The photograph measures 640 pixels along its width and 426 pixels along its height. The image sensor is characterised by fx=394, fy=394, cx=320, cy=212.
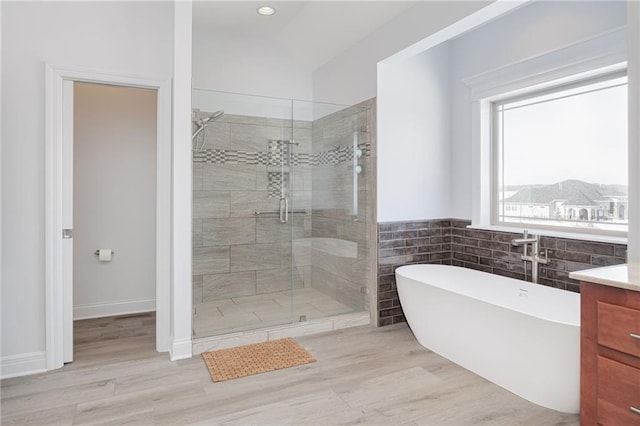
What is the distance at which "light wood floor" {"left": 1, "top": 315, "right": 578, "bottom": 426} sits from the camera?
2.14 metres

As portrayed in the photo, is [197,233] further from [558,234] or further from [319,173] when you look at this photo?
[558,234]

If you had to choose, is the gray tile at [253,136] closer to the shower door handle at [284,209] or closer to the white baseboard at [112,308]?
the shower door handle at [284,209]

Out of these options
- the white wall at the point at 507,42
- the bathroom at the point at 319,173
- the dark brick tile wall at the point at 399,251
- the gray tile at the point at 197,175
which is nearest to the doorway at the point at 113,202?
the bathroom at the point at 319,173

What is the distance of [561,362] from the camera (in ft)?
6.90

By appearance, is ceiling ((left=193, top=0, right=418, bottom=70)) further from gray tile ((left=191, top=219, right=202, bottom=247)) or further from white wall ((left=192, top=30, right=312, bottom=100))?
gray tile ((left=191, top=219, right=202, bottom=247))

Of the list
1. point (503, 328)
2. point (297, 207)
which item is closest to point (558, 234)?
point (503, 328)

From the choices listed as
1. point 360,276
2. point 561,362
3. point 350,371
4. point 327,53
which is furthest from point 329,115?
point 561,362

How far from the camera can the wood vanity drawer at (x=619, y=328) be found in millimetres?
1590

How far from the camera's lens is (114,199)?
395cm

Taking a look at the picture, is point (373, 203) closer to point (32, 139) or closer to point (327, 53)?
point (327, 53)

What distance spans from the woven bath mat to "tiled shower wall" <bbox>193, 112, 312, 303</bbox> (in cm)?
62

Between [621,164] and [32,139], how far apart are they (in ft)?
13.5

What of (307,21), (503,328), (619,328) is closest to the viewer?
(619,328)

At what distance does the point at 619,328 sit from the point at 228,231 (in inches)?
113
